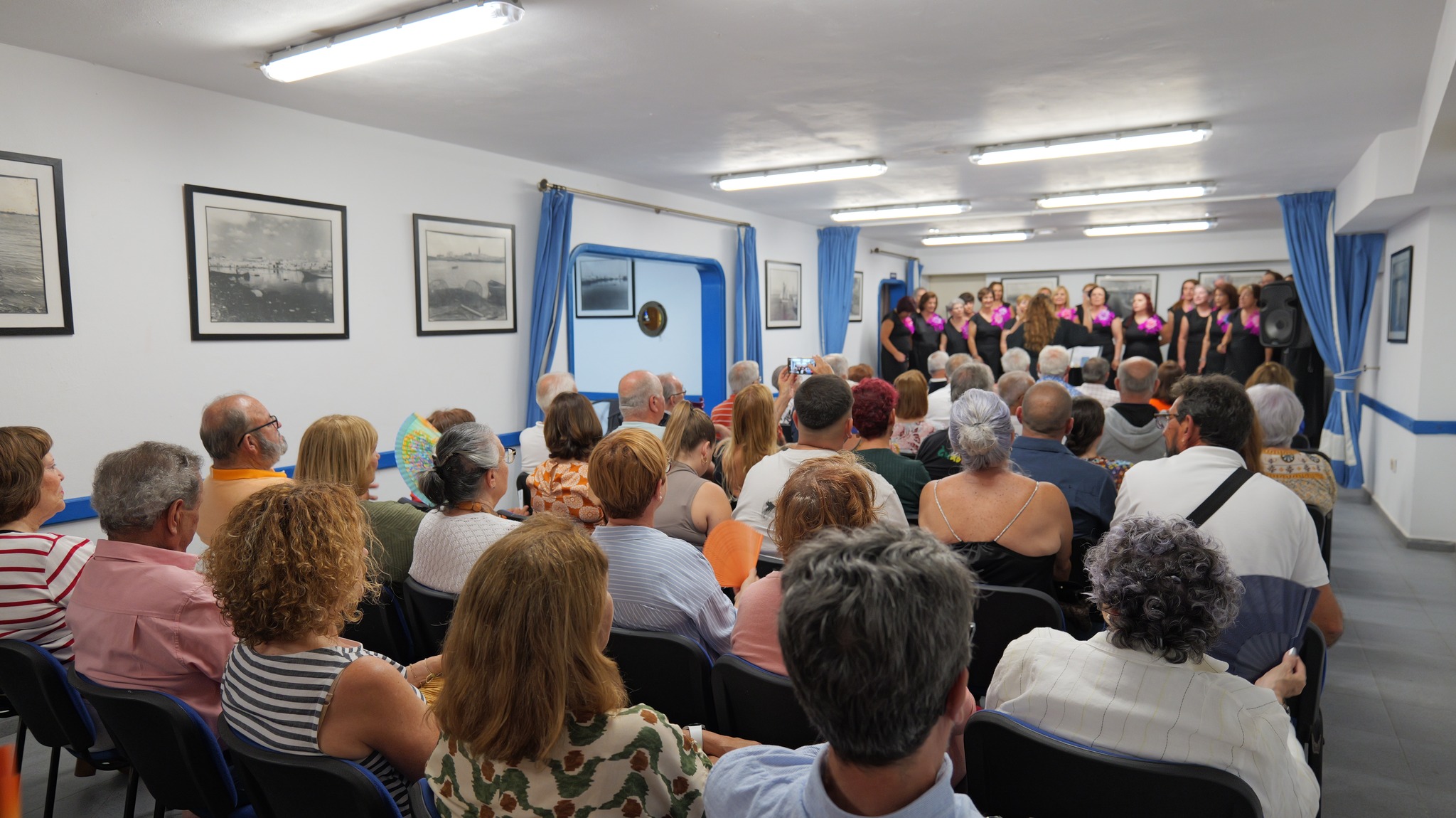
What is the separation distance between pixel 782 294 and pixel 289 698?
881cm

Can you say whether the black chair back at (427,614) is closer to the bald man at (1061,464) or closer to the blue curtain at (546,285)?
the bald man at (1061,464)

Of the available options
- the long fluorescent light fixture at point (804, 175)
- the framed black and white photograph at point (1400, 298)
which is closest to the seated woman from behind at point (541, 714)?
the long fluorescent light fixture at point (804, 175)

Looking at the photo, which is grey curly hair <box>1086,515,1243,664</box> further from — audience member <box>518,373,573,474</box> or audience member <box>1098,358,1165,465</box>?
audience member <box>1098,358,1165,465</box>

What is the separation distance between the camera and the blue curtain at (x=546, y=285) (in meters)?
6.21

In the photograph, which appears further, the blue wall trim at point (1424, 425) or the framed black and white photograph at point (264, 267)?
the blue wall trim at point (1424, 425)

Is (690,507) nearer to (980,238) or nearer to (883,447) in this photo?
(883,447)

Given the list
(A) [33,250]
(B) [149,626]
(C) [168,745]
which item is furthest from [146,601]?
(A) [33,250]

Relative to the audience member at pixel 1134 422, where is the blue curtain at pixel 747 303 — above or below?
above

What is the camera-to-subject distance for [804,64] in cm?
392

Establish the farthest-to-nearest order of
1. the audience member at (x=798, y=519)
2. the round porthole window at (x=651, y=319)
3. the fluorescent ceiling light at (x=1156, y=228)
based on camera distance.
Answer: the round porthole window at (x=651, y=319)
the fluorescent ceiling light at (x=1156, y=228)
the audience member at (x=798, y=519)

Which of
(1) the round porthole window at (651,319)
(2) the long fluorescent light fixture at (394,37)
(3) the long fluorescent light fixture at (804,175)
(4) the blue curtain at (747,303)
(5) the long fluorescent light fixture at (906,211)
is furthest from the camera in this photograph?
(1) the round porthole window at (651,319)

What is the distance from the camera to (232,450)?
291 cm

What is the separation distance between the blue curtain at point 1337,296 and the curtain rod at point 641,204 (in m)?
5.40

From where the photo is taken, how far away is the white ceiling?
127 inches
